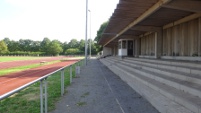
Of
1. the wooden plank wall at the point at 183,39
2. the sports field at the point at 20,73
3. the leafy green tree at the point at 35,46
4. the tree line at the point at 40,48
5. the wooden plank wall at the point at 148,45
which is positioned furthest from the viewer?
the leafy green tree at the point at 35,46

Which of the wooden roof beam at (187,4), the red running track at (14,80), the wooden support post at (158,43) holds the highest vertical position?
the wooden roof beam at (187,4)

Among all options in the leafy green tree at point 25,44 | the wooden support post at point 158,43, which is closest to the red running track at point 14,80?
the wooden support post at point 158,43

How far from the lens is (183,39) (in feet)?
46.5

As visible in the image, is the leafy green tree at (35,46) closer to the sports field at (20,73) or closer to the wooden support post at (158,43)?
the sports field at (20,73)

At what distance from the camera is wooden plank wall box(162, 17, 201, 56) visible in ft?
41.1

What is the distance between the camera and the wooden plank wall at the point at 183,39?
1252 cm

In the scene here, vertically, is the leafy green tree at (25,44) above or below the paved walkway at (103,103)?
above

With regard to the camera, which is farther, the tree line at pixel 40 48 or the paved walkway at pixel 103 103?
the tree line at pixel 40 48

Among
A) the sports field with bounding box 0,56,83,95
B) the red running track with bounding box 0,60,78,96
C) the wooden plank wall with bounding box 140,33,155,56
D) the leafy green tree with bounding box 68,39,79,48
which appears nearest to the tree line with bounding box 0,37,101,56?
the leafy green tree with bounding box 68,39,79,48

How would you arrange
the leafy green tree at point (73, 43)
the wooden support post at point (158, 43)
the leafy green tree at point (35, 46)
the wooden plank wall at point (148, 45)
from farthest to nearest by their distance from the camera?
the leafy green tree at point (73, 43), the leafy green tree at point (35, 46), the wooden plank wall at point (148, 45), the wooden support post at point (158, 43)

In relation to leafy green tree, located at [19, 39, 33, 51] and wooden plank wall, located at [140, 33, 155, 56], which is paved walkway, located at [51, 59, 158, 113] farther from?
leafy green tree, located at [19, 39, 33, 51]

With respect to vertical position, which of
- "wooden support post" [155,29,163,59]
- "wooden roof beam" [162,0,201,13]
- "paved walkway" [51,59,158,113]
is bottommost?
"paved walkway" [51,59,158,113]

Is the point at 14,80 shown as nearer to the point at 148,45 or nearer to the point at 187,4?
the point at 187,4

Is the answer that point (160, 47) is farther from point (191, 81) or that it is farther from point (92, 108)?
point (92, 108)
